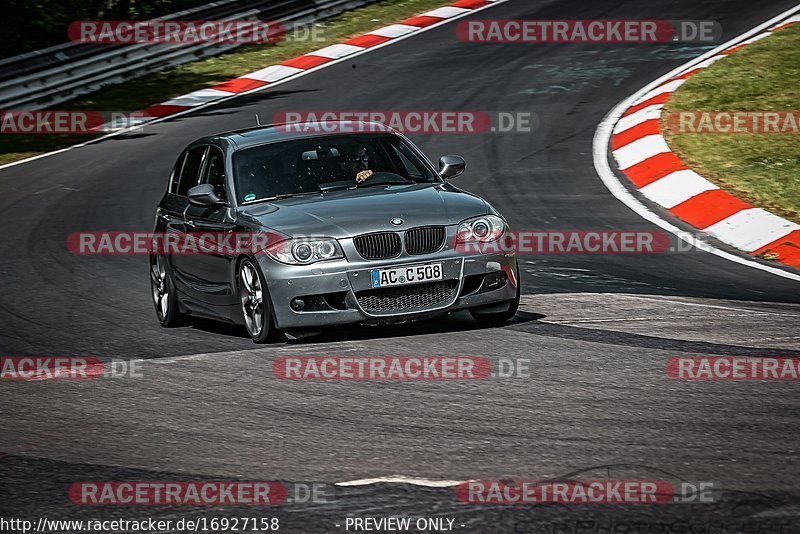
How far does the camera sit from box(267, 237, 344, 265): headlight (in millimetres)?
8312

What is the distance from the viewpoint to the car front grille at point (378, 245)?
834cm

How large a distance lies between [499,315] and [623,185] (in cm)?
613

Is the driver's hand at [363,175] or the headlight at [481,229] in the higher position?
the driver's hand at [363,175]

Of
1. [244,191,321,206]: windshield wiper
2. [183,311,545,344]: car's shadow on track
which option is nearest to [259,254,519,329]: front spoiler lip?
[183,311,545,344]: car's shadow on track

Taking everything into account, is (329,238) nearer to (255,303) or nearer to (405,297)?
(405,297)

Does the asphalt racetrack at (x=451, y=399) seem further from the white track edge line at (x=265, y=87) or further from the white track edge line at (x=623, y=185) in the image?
the white track edge line at (x=265, y=87)

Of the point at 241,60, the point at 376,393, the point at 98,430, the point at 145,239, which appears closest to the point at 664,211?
the point at 145,239

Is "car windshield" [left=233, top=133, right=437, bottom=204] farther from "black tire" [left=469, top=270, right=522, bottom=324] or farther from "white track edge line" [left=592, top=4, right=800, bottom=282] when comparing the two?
"white track edge line" [left=592, top=4, right=800, bottom=282]

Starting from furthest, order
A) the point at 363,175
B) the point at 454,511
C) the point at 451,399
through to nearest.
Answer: the point at 363,175 < the point at 451,399 < the point at 454,511

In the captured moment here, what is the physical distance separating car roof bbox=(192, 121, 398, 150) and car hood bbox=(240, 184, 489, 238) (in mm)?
701

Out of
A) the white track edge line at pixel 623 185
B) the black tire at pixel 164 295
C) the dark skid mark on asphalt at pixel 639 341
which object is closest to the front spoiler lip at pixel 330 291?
the dark skid mark on asphalt at pixel 639 341

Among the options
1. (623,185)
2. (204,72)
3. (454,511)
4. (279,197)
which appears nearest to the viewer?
(454,511)

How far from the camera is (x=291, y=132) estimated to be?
974 centimetres

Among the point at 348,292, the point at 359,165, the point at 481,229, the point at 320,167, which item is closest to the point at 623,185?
the point at 359,165
